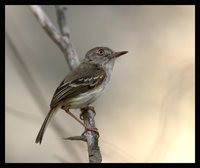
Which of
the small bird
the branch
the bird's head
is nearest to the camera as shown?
the small bird

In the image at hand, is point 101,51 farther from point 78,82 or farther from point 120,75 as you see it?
point 120,75

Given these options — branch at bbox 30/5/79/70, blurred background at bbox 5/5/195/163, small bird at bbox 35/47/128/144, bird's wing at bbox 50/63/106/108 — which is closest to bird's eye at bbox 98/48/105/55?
small bird at bbox 35/47/128/144

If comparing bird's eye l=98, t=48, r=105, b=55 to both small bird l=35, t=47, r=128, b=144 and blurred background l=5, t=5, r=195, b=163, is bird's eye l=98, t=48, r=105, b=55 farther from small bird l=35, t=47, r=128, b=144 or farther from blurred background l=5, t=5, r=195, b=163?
blurred background l=5, t=5, r=195, b=163

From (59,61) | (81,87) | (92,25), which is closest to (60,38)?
(81,87)

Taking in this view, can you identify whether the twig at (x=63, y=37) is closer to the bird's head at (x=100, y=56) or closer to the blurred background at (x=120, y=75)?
the bird's head at (x=100, y=56)

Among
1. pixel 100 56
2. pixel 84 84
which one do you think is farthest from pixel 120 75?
pixel 84 84

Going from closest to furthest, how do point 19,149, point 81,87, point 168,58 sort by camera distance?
point 81,87 < point 19,149 < point 168,58

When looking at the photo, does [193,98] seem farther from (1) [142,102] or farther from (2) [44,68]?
(2) [44,68]
